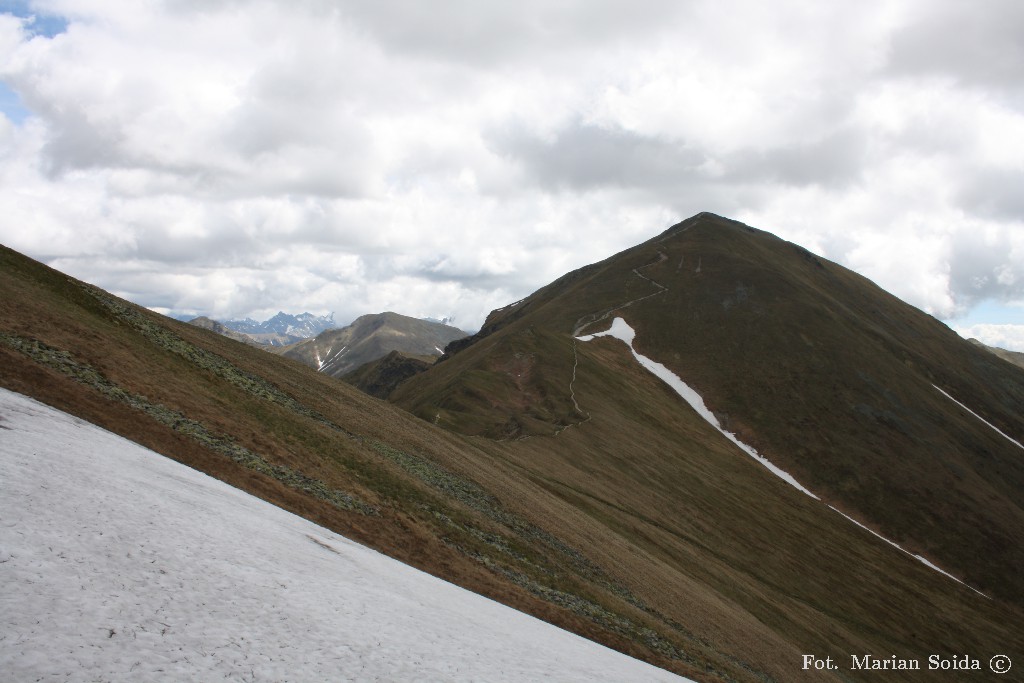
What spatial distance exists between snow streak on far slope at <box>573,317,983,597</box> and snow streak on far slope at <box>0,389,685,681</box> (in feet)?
333

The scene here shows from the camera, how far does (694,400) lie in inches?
5005

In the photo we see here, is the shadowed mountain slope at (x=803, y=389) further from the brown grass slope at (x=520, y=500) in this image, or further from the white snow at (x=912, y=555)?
the brown grass slope at (x=520, y=500)

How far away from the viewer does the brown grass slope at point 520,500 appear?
1040 inches

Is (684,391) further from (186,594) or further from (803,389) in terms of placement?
(186,594)

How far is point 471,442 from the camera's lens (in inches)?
2244

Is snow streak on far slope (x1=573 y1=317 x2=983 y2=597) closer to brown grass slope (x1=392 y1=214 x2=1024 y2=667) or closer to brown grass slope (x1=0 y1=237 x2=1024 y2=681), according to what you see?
brown grass slope (x1=392 y1=214 x2=1024 y2=667)

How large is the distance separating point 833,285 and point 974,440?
78.5m

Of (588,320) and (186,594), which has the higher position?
(588,320)

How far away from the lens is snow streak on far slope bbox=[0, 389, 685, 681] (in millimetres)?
8875

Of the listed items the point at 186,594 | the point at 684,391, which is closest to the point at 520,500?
the point at 186,594

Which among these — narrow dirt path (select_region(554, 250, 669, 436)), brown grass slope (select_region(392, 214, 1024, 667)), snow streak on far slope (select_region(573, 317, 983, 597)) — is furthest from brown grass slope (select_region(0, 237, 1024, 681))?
snow streak on far slope (select_region(573, 317, 983, 597))

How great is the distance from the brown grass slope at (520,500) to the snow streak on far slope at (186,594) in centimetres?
660

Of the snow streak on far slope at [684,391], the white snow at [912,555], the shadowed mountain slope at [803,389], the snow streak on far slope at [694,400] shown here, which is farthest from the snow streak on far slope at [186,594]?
the snow streak on far slope at [684,391]

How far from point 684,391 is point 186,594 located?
126384mm
